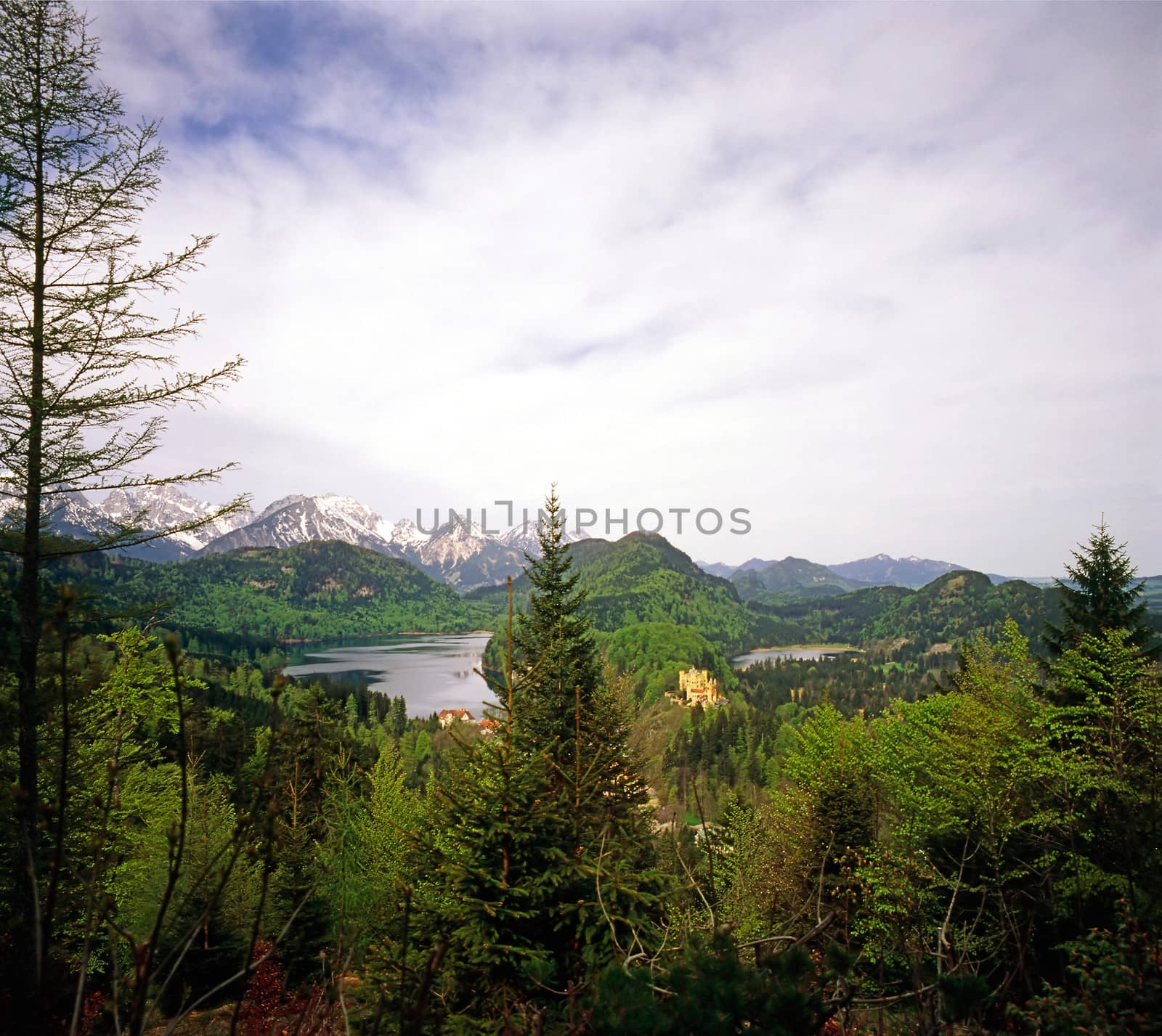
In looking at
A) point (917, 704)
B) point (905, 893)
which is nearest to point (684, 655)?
point (917, 704)

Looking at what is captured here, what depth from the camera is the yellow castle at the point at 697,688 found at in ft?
317

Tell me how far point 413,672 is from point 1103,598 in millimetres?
138125

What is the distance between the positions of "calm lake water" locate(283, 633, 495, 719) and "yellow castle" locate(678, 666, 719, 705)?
31811mm

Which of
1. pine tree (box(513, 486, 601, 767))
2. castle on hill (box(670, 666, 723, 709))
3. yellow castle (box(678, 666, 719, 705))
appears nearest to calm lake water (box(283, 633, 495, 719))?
castle on hill (box(670, 666, 723, 709))

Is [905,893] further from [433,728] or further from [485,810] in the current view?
[433,728]

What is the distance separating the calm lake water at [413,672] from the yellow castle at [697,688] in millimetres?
31811

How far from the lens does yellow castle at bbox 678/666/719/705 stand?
317 ft

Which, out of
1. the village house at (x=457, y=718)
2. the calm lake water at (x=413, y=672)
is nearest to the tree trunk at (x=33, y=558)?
the village house at (x=457, y=718)

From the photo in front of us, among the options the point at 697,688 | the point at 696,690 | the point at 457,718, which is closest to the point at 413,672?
the point at 697,688

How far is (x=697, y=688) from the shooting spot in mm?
100375

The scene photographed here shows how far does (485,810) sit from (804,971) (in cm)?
418

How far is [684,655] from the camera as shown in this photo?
439 feet

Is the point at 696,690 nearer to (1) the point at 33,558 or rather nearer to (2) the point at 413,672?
(2) the point at 413,672

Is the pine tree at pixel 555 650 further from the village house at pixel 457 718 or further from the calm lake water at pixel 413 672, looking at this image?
the calm lake water at pixel 413 672
